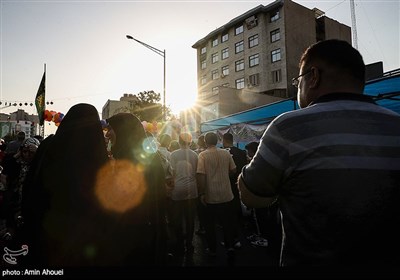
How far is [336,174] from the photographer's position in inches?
46.1

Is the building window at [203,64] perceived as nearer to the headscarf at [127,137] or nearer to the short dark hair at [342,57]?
the headscarf at [127,137]

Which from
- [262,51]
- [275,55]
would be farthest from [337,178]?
[262,51]

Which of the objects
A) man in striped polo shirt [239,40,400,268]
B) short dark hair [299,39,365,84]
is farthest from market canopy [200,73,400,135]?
man in striped polo shirt [239,40,400,268]

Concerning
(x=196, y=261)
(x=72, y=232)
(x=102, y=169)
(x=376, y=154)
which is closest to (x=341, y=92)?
(x=376, y=154)

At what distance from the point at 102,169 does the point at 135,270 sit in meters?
1.46

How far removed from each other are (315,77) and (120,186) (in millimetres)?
1842

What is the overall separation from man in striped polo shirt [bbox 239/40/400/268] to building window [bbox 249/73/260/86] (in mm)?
35613

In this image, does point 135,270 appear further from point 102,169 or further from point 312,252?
point 102,169

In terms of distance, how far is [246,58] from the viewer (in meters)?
37.0

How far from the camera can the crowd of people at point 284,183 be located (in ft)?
3.83

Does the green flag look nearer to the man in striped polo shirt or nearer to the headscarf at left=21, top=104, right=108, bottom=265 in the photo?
the headscarf at left=21, top=104, right=108, bottom=265

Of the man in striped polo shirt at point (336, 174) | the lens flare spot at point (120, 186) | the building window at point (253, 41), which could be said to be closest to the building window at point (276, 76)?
the building window at point (253, 41)

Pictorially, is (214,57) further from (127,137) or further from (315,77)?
(315,77)

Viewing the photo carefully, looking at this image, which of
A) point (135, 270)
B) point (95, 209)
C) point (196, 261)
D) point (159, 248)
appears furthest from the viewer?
point (196, 261)
